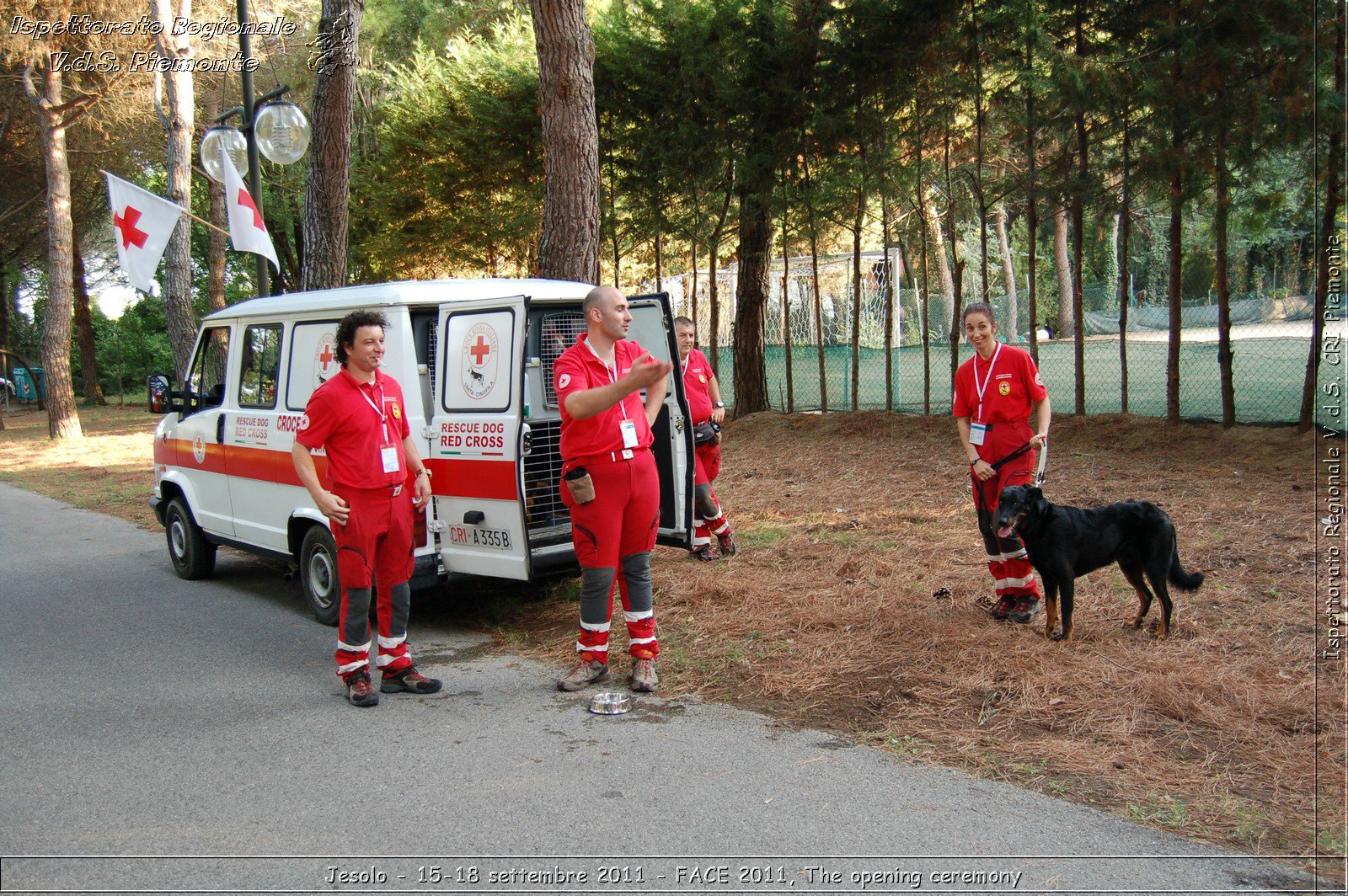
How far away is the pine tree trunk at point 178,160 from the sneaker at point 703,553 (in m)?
12.1

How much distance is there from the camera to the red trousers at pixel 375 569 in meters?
5.14

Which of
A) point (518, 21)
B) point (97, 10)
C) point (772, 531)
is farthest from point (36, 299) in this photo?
point (772, 531)

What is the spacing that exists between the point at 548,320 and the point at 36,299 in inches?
1842

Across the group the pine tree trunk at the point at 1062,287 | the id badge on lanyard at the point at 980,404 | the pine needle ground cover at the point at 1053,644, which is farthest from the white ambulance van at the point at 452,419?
the pine tree trunk at the point at 1062,287

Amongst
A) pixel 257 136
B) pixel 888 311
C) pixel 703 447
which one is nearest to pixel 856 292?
pixel 888 311

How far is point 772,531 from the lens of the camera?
9.13 m

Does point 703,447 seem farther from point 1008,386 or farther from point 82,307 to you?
point 82,307

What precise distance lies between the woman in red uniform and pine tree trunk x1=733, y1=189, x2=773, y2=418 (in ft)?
35.3

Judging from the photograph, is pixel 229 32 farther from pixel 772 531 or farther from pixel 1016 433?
pixel 1016 433

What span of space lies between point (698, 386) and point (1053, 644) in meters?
3.63

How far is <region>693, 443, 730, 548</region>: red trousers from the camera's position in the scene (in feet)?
26.2

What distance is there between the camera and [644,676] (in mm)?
5316

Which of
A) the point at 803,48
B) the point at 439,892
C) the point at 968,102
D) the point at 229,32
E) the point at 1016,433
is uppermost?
the point at 229,32

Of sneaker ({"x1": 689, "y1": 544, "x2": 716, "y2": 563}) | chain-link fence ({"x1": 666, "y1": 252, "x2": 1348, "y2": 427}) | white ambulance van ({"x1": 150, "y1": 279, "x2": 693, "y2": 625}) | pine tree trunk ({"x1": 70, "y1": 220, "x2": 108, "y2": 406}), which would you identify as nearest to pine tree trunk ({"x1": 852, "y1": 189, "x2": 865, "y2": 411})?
chain-link fence ({"x1": 666, "y1": 252, "x2": 1348, "y2": 427})
